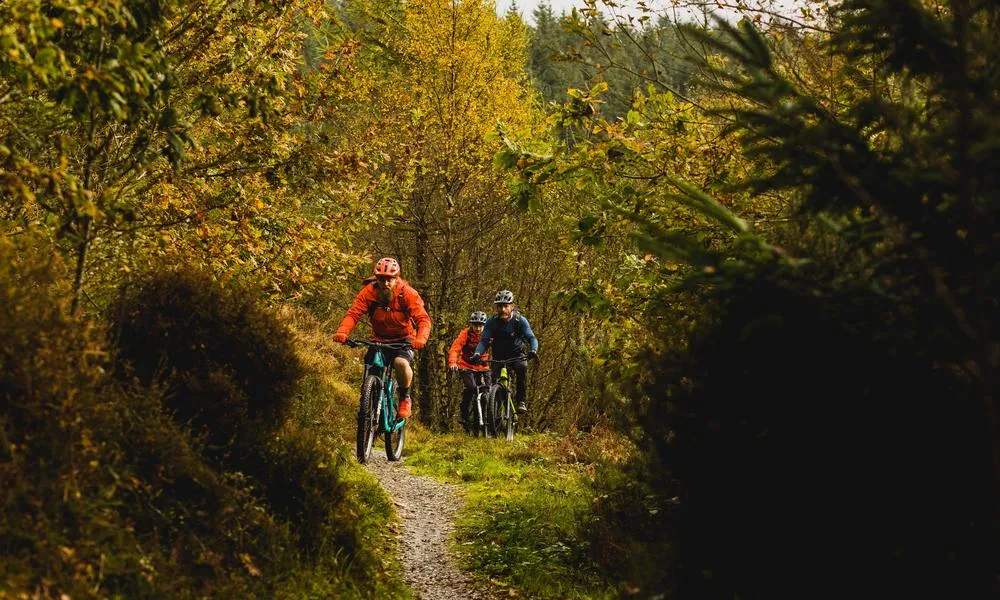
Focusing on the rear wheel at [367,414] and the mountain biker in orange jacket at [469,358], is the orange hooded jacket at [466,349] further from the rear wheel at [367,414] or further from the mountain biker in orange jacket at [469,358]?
the rear wheel at [367,414]

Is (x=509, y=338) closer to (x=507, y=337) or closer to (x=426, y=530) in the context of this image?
(x=507, y=337)

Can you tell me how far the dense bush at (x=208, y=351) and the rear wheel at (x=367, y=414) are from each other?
4.18 metres

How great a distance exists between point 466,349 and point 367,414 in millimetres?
5832

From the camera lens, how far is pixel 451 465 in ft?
40.1

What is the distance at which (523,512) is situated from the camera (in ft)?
30.7

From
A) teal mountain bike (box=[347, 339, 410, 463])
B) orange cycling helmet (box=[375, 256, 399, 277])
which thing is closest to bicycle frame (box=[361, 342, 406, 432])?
teal mountain bike (box=[347, 339, 410, 463])

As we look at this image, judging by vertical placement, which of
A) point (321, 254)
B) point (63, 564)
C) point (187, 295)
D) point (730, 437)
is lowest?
point (63, 564)

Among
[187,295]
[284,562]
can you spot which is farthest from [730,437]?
[187,295]

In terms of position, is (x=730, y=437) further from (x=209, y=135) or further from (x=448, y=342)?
Answer: (x=448, y=342)

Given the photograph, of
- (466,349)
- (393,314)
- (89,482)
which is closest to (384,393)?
(393,314)

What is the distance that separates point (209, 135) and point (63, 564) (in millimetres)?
6346

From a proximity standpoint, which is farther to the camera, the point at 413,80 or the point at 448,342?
the point at 448,342

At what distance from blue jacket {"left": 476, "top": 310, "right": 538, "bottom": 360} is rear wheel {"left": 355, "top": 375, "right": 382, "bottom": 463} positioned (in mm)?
4249

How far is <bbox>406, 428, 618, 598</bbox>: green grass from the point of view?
7422mm
